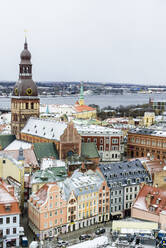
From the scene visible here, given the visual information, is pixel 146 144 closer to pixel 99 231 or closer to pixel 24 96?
pixel 24 96

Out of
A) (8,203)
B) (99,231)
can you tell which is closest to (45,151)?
(99,231)

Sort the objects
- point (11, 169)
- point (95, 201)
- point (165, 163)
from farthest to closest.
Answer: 1. point (165, 163)
2. point (11, 169)
3. point (95, 201)

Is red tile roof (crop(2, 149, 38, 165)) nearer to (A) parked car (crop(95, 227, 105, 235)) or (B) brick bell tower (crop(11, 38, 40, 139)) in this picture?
(B) brick bell tower (crop(11, 38, 40, 139))

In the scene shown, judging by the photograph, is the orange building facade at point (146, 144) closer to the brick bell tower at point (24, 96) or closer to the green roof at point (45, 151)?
the brick bell tower at point (24, 96)

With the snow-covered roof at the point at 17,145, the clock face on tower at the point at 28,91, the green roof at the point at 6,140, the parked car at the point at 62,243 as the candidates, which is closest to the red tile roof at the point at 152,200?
the parked car at the point at 62,243

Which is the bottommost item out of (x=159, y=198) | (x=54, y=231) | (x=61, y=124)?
(x=54, y=231)

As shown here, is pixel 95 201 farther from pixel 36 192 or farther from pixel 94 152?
pixel 94 152

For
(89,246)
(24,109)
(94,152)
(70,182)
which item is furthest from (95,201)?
(24,109)
